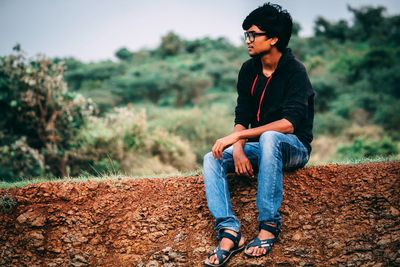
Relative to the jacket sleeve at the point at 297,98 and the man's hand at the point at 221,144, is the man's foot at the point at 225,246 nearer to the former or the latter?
the man's hand at the point at 221,144

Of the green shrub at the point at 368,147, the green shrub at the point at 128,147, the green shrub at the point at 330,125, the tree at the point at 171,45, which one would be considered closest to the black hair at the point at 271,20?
the green shrub at the point at 128,147

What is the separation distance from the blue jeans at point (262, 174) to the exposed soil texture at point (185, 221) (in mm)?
337

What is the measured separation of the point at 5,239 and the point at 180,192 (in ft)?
5.80

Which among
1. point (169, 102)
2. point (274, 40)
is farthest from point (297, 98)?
point (169, 102)

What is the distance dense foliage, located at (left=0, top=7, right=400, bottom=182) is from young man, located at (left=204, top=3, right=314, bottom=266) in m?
1.84

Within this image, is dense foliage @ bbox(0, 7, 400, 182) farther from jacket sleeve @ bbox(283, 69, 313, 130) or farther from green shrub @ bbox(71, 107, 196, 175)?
jacket sleeve @ bbox(283, 69, 313, 130)

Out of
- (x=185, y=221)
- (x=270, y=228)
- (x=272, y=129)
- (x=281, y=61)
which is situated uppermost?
(x=281, y=61)

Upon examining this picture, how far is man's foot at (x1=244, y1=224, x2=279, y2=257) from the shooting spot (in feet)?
11.1

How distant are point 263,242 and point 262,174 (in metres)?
0.56

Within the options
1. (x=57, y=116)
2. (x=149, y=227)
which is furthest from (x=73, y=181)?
(x=57, y=116)

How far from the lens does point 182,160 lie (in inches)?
514

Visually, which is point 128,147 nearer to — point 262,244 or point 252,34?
point 252,34

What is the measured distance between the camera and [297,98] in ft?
A: 11.9

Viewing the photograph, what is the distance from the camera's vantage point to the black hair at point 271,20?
376 cm
